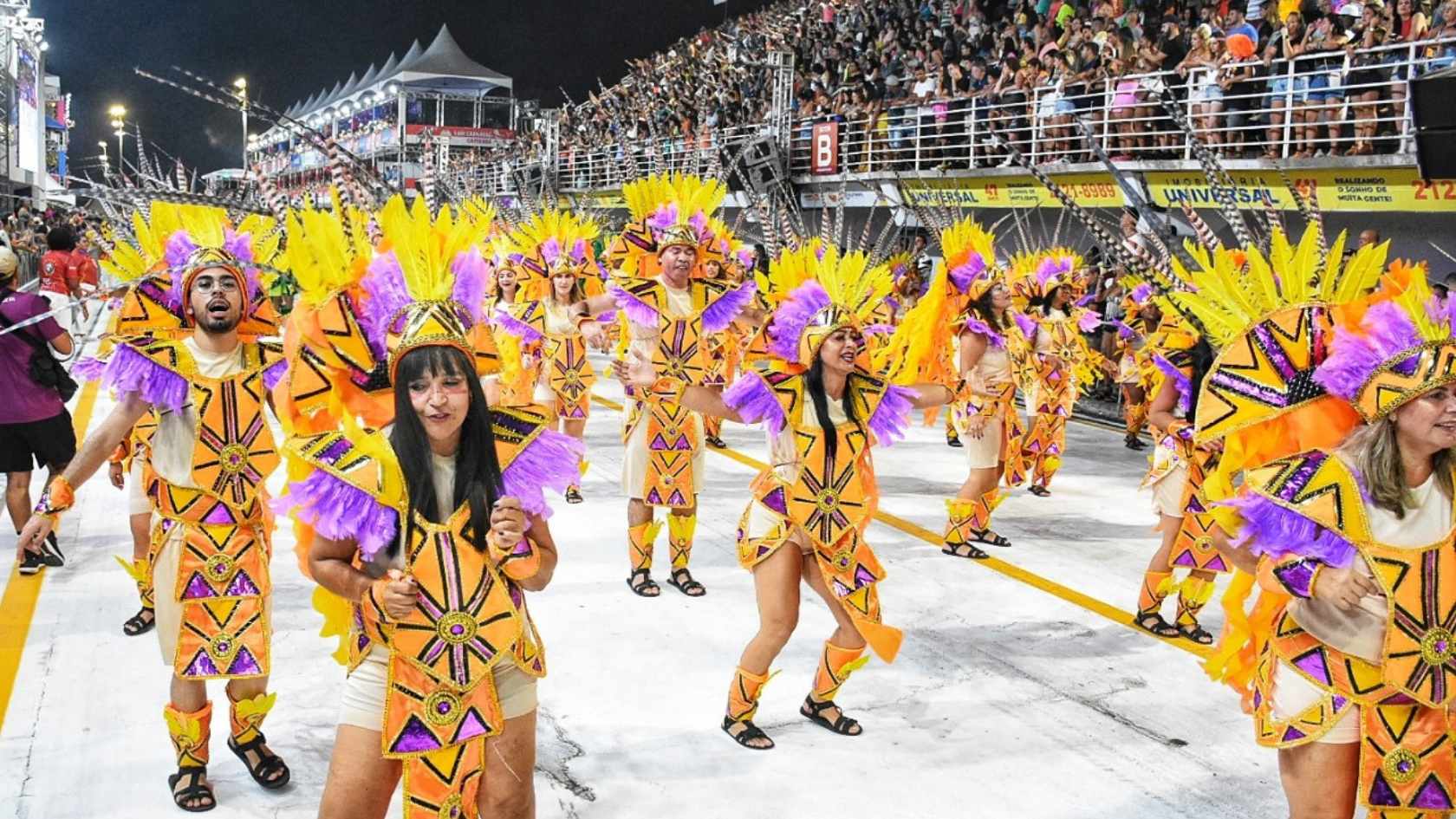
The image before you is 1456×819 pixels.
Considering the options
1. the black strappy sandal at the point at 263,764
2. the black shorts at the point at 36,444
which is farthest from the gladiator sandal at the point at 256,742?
the black shorts at the point at 36,444

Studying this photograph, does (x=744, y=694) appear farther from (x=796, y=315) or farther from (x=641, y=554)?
(x=641, y=554)

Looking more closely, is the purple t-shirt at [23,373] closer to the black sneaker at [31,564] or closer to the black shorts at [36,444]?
the black shorts at [36,444]

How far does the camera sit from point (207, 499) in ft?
14.0

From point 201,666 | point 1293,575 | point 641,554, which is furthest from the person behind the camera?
point 641,554

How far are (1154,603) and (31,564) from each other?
6005 mm

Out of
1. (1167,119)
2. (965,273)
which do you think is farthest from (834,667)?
(1167,119)

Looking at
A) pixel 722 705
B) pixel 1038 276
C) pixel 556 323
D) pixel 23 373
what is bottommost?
pixel 722 705

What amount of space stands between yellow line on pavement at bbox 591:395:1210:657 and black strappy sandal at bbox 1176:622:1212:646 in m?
0.04

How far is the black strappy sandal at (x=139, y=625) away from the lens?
19.0 ft

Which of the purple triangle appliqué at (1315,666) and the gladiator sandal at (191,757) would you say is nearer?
the purple triangle appliqué at (1315,666)

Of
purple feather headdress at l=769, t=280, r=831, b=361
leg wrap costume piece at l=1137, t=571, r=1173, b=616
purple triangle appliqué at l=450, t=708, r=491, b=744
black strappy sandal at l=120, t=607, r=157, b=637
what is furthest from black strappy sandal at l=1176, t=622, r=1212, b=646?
black strappy sandal at l=120, t=607, r=157, b=637

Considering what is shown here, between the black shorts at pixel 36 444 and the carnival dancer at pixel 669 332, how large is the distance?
10.1 ft

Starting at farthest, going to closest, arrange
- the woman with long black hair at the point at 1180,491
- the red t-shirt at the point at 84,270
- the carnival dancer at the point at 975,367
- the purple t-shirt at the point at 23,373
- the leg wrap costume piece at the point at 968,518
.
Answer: the red t-shirt at the point at 84,270
the leg wrap costume piece at the point at 968,518
the carnival dancer at the point at 975,367
the purple t-shirt at the point at 23,373
the woman with long black hair at the point at 1180,491

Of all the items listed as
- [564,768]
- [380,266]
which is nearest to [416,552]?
[380,266]
